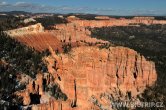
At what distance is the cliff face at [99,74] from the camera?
7244cm

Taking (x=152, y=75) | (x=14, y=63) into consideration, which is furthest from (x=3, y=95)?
(x=152, y=75)

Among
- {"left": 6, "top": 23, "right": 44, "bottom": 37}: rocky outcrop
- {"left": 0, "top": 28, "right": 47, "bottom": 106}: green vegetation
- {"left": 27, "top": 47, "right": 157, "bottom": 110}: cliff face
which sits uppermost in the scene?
{"left": 6, "top": 23, "right": 44, "bottom": 37}: rocky outcrop

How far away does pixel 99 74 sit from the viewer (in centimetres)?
7850

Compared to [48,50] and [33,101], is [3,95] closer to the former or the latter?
[33,101]

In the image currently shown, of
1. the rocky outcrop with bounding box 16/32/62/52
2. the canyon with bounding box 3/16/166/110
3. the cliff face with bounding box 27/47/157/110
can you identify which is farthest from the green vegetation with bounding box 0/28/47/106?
the rocky outcrop with bounding box 16/32/62/52

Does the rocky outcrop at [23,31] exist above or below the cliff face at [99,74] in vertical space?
above

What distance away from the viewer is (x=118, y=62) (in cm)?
8238

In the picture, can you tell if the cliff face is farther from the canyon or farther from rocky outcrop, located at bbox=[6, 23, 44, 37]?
rocky outcrop, located at bbox=[6, 23, 44, 37]

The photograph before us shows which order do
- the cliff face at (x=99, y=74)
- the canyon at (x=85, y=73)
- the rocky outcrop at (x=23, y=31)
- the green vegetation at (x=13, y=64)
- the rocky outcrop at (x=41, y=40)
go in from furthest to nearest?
the rocky outcrop at (x=23, y=31), the rocky outcrop at (x=41, y=40), the cliff face at (x=99, y=74), the canyon at (x=85, y=73), the green vegetation at (x=13, y=64)

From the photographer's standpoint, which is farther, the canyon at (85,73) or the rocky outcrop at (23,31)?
the rocky outcrop at (23,31)

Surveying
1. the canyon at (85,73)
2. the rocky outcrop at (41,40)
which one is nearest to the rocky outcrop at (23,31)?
the canyon at (85,73)

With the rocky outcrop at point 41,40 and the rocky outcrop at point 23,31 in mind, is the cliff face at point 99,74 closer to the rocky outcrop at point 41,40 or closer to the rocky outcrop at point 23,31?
the rocky outcrop at point 41,40

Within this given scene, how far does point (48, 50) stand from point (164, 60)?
52.5 meters

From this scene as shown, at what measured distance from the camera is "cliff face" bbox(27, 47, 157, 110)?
72.4m
